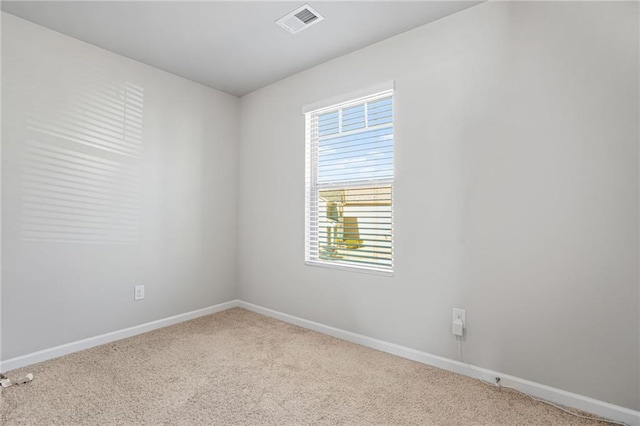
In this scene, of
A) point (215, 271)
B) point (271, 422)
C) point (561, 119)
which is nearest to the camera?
point (271, 422)

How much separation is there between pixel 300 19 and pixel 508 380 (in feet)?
8.77

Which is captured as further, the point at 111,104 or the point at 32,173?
the point at 111,104

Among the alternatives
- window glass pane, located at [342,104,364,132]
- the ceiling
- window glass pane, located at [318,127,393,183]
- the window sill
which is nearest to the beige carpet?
the window sill

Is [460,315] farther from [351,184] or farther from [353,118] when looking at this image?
[353,118]

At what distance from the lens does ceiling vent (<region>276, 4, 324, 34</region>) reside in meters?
2.14

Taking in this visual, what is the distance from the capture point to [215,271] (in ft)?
11.4

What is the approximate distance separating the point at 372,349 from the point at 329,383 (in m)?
0.61

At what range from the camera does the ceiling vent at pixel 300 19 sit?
214 centimetres

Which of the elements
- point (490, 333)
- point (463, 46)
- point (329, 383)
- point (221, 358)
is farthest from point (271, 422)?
point (463, 46)

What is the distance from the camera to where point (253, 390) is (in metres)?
1.91

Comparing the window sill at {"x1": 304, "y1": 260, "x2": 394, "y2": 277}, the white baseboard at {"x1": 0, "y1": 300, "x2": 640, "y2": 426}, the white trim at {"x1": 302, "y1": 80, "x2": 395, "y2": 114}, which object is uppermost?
the white trim at {"x1": 302, "y1": 80, "x2": 395, "y2": 114}

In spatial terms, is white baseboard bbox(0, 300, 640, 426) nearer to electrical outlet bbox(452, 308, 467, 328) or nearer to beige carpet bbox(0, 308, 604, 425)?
beige carpet bbox(0, 308, 604, 425)

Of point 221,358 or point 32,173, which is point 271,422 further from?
point 32,173

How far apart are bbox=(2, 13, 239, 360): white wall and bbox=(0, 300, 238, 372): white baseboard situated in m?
0.05
